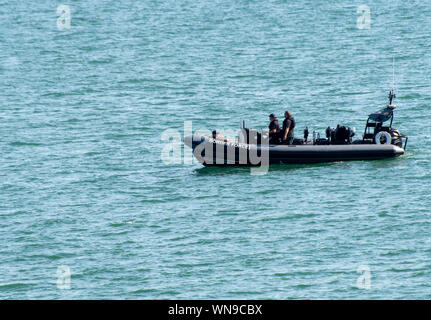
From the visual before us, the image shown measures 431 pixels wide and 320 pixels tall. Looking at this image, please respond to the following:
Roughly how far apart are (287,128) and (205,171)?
2.83m

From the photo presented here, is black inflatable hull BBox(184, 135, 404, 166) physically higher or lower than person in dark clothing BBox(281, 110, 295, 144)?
lower

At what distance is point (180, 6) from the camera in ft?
208

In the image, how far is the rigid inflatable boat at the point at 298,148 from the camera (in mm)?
27031

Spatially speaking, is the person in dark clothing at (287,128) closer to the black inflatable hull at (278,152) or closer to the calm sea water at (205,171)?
the black inflatable hull at (278,152)

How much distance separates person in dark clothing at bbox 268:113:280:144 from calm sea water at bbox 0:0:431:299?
93 cm

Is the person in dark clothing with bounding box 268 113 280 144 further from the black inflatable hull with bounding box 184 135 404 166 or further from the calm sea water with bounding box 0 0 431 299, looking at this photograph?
the calm sea water with bounding box 0 0 431 299

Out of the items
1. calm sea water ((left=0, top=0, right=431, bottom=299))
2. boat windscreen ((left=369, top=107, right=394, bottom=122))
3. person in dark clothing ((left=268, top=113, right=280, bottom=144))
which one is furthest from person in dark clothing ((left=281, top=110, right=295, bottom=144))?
boat windscreen ((left=369, top=107, right=394, bottom=122))

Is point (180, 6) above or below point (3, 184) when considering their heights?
above

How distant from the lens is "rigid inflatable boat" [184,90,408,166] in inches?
1064

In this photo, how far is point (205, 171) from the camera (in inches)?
1107

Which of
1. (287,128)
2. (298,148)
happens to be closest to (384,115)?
(298,148)
